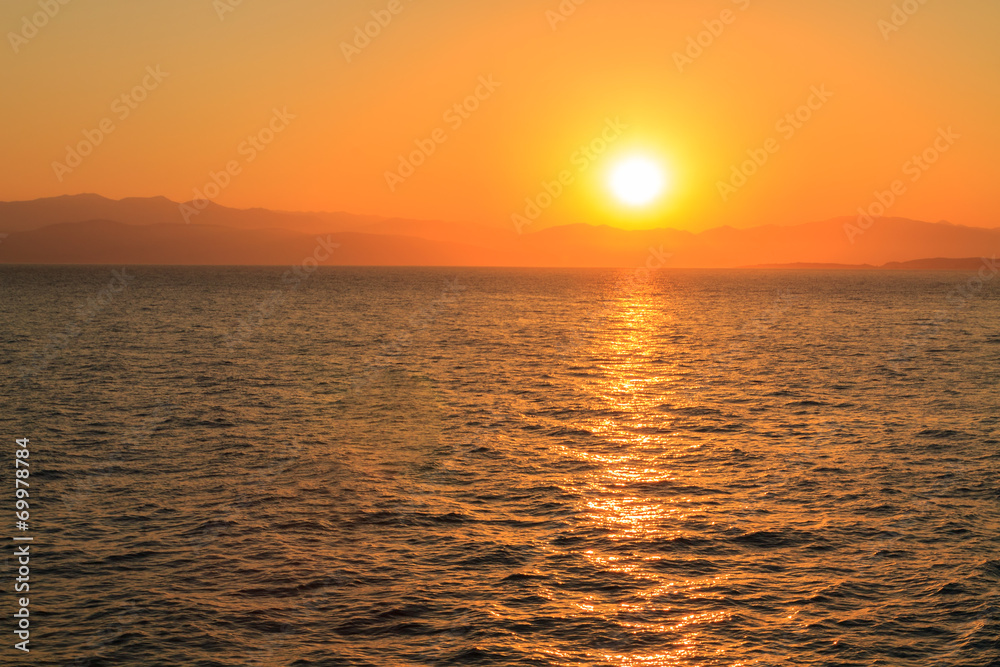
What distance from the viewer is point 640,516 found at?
1037 inches

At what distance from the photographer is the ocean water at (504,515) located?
18.0m

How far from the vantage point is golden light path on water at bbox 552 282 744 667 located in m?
18.4

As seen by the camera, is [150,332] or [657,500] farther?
[150,332]

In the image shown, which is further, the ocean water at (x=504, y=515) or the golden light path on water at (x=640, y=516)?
the golden light path on water at (x=640, y=516)

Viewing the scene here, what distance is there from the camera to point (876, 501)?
27844 mm

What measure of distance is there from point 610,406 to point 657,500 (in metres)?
19.3

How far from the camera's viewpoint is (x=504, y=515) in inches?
1035

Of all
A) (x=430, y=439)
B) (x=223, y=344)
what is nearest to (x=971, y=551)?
(x=430, y=439)

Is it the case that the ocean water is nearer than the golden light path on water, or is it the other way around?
the ocean water

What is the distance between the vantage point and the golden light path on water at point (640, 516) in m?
18.4

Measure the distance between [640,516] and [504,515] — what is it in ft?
15.2

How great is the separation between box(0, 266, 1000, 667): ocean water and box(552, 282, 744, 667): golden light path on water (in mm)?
109

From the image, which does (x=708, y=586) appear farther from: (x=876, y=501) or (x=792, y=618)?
(x=876, y=501)

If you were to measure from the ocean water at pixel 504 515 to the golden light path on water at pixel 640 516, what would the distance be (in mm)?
109
